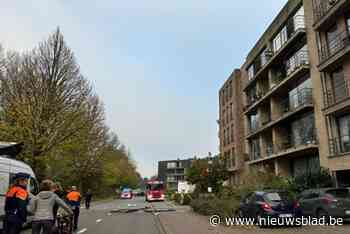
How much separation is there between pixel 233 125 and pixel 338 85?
24.6 m

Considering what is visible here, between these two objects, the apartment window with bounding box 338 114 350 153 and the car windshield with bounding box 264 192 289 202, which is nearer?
the car windshield with bounding box 264 192 289 202

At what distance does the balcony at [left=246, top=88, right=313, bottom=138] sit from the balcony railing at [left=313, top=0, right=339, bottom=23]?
16.9 ft

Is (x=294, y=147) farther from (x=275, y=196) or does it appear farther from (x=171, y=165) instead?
(x=171, y=165)

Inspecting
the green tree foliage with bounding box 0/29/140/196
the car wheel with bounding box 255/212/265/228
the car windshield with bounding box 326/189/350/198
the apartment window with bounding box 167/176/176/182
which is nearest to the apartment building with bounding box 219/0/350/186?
the car windshield with bounding box 326/189/350/198

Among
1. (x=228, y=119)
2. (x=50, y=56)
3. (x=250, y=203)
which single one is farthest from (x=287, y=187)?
(x=228, y=119)

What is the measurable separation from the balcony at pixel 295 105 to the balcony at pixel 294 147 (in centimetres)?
183

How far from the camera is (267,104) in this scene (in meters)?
36.4

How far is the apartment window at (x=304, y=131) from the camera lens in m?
26.5

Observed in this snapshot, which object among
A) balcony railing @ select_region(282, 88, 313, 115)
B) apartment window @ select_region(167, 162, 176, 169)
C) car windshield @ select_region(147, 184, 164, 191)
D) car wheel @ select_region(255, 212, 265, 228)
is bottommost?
car wheel @ select_region(255, 212, 265, 228)

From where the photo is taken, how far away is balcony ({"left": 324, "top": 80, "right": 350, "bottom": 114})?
863 inches

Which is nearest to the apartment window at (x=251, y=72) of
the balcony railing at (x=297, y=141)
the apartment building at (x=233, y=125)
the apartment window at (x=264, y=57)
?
the apartment window at (x=264, y=57)

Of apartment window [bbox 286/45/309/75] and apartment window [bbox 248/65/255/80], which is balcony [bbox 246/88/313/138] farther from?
apartment window [bbox 248/65/255/80]

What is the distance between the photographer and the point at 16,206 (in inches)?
300

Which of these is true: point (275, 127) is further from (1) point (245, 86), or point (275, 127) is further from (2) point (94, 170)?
(2) point (94, 170)
